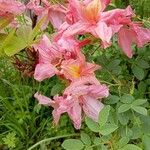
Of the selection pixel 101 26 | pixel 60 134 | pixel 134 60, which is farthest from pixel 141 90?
pixel 101 26

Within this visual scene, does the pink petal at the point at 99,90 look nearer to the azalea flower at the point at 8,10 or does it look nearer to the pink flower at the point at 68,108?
the pink flower at the point at 68,108

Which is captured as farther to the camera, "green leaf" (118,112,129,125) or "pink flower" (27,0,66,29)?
"pink flower" (27,0,66,29)

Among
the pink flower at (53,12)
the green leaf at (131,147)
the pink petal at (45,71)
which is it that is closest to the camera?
the green leaf at (131,147)

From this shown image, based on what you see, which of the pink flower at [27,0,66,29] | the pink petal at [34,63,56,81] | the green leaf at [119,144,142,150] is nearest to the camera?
the green leaf at [119,144,142,150]

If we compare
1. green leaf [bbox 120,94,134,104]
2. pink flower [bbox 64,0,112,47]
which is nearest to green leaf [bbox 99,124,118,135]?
green leaf [bbox 120,94,134,104]

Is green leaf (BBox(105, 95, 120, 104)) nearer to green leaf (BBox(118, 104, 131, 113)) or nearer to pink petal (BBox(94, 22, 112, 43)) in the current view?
green leaf (BBox(118, 104, 131, 113))

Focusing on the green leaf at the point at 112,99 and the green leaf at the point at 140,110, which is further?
the green leaf at the point at 112,99

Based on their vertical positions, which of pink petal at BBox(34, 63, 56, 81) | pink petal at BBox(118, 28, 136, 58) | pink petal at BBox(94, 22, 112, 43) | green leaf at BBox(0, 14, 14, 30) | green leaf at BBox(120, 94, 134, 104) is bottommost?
green leaf at BBox(120, 94, 134, 104)

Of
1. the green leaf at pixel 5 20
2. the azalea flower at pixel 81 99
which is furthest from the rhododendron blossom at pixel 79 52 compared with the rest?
the green leaf at pixel 5 20
